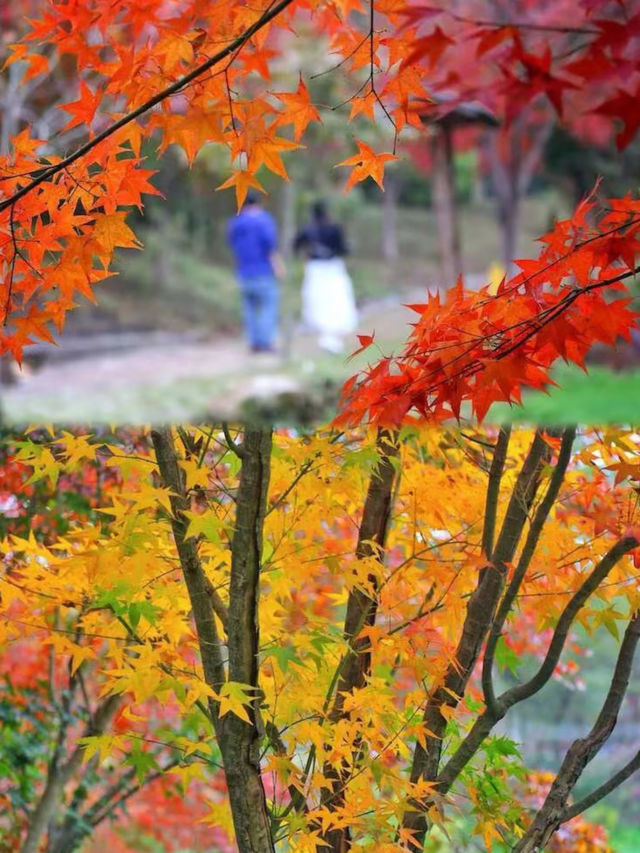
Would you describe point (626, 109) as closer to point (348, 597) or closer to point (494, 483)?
point (494, 483)

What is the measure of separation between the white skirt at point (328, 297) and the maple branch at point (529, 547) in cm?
1043

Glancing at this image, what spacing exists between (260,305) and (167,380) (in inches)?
57.9

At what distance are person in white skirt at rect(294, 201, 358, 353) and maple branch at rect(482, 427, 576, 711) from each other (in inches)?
399

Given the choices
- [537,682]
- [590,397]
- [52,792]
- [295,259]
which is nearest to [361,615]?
[537,682]

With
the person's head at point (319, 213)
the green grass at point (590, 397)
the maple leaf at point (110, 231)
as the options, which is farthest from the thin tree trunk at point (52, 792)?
the person's head at point (319, 213)

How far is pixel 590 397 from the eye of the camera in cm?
1035

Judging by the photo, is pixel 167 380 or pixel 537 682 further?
pixel 167 380

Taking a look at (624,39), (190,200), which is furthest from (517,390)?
(190,200)

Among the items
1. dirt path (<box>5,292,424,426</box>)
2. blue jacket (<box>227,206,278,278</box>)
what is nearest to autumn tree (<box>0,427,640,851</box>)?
dirt path (<box>5,292,424,426</box>)

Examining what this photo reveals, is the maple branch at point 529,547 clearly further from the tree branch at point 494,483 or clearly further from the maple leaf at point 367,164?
the maple leaf at point 367,164

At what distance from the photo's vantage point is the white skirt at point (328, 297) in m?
12.7

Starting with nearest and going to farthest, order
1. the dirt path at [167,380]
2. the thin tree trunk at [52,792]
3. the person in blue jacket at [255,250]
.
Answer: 1. the thin tree trunk at [52,792]
2. the dirt path at [167,380]
3. the person in blue jacket at [255,250]

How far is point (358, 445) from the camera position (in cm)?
249

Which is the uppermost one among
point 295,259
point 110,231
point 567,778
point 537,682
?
point 295,259
